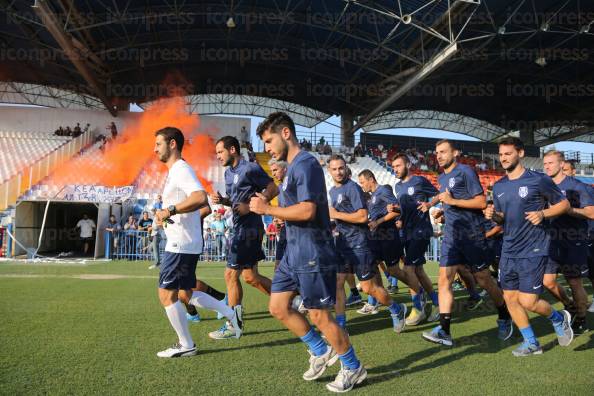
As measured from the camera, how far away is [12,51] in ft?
83.5

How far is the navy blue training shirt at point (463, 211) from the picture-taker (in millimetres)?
4988

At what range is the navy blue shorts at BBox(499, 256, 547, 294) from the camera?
424cm

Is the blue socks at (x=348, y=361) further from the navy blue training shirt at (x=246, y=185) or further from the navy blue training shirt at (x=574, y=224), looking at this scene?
the navy blue training shirt at (x=574, y=224)

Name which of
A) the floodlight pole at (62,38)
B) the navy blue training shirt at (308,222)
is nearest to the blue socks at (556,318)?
the navy blue training shirt at (308,222)

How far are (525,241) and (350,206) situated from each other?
1908mm

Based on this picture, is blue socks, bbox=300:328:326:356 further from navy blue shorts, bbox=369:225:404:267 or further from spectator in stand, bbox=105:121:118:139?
spectator in stand, bbox=105:121:118:139

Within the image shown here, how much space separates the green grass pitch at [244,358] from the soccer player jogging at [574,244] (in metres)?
0.49

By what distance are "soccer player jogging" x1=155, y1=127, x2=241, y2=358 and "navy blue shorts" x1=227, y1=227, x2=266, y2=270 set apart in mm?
1085

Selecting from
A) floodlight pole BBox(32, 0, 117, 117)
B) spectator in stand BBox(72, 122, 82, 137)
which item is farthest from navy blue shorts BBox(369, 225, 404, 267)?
spectator in stand BBox(72, 122, 82, 137)

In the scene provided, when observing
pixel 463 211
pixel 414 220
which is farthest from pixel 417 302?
pixel 463 211

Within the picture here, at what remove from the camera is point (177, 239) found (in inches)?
158

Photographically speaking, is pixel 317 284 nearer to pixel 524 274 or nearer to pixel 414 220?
pixel 524 274

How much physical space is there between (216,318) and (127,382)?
2.57 metres

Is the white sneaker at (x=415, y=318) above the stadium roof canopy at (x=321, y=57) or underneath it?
underneath
